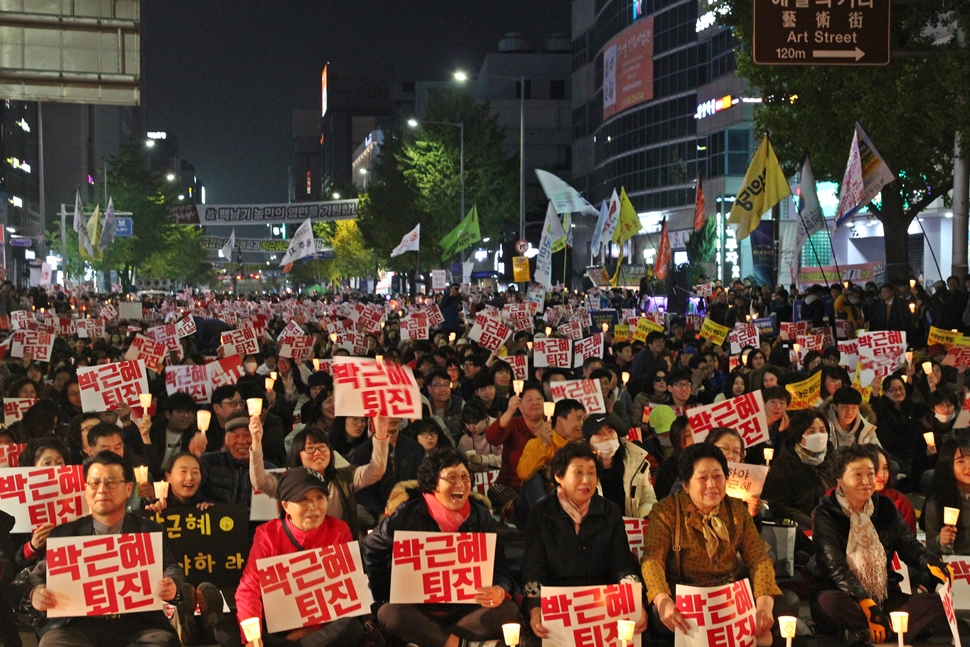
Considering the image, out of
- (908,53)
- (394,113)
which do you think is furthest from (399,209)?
(394,113)

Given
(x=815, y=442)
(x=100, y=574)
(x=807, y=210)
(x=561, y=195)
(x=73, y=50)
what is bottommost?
(x=100, y=574)

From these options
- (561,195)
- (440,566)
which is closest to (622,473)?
(440,566)

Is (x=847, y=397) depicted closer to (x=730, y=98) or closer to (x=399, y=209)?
(x=730, y=98)

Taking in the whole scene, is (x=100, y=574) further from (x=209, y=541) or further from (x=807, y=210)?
(x=807, y=210)

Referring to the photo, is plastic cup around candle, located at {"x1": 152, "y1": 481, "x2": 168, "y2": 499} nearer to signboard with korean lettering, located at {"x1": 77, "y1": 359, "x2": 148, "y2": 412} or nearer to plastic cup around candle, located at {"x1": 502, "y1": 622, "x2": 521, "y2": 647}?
plastic cup around candle, located at {"x1": 502, "y1": 622, "x2": 521, "y2": 647}

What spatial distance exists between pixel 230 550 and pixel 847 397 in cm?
484

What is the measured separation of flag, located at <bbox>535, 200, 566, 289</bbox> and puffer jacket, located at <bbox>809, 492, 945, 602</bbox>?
23697mm

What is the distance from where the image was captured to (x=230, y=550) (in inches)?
306

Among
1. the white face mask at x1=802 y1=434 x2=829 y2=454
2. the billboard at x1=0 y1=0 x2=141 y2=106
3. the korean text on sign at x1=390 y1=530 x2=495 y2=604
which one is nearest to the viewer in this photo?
the korean text on sign at x1=390 y1=530 x2=495 y2=604

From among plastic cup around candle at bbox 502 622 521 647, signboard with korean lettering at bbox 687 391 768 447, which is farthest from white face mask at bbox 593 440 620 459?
plastic cup around candle at bbox 502 622 521 647

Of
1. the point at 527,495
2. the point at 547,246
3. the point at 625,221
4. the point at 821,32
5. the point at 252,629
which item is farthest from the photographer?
the point at 547,246

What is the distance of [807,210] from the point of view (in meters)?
21.4

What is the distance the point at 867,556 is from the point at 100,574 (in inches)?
154

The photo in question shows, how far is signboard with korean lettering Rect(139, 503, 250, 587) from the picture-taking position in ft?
25.1
